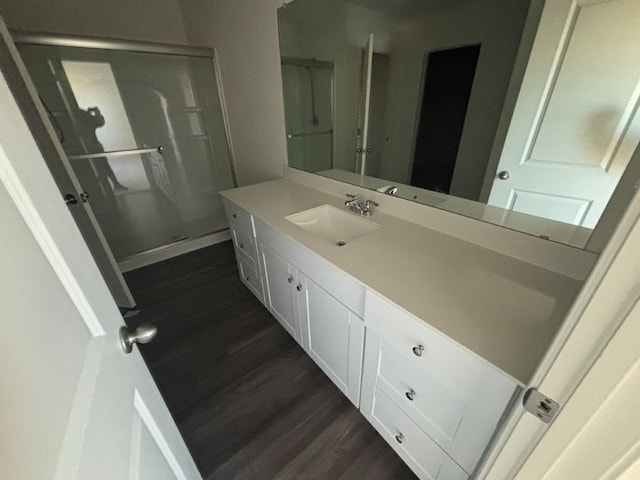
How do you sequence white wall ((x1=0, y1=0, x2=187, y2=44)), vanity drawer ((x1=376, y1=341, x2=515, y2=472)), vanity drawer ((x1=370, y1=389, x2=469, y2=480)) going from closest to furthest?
1. vanity drawer ((x1=376, y1=341, x2=515, y2=472))
2. vanity drawer ((x1=370, y1=389, x2=469, y2=480))
3. white wall ((x1=0, y1=0, x2=187, y2=44))

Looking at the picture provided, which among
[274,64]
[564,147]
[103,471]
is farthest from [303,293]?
[274,64]

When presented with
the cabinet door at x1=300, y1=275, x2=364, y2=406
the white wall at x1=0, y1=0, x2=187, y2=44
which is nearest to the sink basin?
the cabinet door at x1=300, y1=275, x2=364, y2=406

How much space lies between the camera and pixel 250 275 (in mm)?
1939

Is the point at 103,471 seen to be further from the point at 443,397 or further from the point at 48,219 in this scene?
the point at 443,397

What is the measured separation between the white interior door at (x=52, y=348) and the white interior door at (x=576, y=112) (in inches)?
50.0

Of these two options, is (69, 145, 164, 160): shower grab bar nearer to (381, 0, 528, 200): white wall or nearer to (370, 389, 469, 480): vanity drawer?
(381, 0, 528, 200): white wall

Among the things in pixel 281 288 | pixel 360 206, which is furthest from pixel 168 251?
pixel 360 206

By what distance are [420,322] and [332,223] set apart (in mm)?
895

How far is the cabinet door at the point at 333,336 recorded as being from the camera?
106cm

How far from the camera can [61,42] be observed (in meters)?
1.90

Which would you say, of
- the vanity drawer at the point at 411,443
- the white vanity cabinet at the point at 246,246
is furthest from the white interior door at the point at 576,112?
the white vanity cabinet at the point at 246,246

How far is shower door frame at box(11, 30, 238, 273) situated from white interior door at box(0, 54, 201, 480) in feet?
4.54

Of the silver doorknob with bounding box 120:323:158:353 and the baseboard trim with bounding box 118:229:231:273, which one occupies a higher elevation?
the silver doorknob with bounding box 120:323:158:353

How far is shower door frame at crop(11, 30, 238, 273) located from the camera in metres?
1.80
